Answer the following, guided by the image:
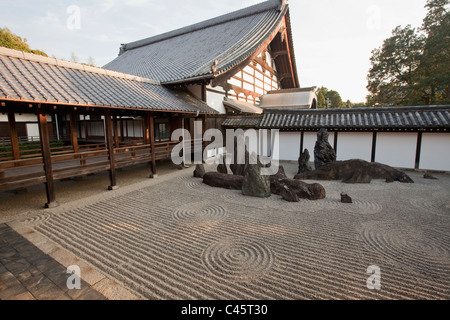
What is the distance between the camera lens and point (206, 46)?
17172 millimetres

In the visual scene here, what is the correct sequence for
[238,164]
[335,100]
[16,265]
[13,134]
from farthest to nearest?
[335,100], [238,164], [13,134], [16,265]

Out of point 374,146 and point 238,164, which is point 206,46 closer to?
point 238,164

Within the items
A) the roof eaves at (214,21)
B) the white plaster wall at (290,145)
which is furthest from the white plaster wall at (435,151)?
the roof eaves at (214,21)

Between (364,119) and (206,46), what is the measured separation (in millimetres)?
12483

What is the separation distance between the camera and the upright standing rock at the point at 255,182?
24.5ft

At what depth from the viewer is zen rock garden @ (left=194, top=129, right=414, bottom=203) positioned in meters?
7.26

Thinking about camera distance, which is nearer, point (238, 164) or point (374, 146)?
point (238, 164)

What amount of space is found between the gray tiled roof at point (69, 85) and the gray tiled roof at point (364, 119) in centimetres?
588

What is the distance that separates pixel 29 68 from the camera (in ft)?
21.8

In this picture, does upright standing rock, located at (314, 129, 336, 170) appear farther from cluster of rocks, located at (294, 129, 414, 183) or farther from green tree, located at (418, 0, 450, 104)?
green tree, located at (418, 0, 450, 104)

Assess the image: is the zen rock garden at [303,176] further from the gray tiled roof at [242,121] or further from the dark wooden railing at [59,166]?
the gray tiled roof at [242,121]

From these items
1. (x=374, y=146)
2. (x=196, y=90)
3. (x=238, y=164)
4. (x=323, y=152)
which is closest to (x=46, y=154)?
(x=238, y=164)

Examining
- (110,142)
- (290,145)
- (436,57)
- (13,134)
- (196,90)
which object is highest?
(436,57)

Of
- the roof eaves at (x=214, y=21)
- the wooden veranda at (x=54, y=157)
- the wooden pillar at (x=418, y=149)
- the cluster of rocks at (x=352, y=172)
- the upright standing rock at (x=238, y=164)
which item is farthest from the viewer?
the roof eaves at (x=214, y=21)
